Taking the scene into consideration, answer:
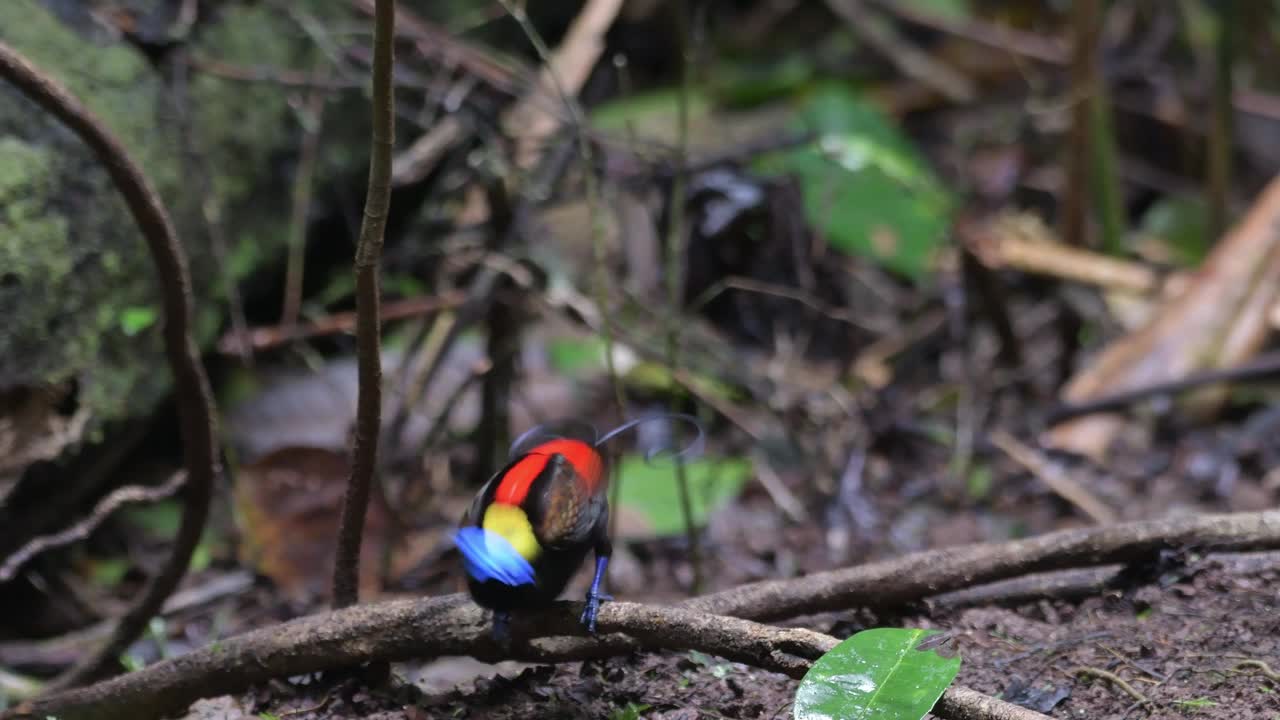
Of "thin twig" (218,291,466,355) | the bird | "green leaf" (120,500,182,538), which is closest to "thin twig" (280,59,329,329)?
"thin twig" (218,291,466,355)

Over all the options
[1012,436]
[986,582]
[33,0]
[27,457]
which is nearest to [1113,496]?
[1012,436]

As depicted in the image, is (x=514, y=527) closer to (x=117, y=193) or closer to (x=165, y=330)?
(x=165, y=330)

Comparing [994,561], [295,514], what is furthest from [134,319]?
[994,561]

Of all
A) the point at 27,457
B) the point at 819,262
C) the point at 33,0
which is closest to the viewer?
the point at 27,457

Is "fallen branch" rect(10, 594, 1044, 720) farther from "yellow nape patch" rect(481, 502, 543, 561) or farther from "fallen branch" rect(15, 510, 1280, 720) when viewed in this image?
"yellow nape patch" rect(481, 502, 543, 561)

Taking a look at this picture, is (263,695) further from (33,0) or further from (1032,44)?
(1032,44)

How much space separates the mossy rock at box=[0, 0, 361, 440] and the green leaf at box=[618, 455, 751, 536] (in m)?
1.54

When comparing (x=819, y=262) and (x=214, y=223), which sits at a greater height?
(x=214, y=223)

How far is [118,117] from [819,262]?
8.09 ft

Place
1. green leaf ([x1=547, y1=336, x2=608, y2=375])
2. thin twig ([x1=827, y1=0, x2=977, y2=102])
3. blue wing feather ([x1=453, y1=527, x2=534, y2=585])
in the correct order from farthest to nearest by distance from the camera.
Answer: thin twig ([x1=827, y1=0, x2=977, y2=102]) < green leaf ([x1=547, y1=336, x2=608, y2=375]) < blue wing feather ([x1=453, y1=527, x2=534, y2=585])

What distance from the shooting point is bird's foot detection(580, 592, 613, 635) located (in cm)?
191

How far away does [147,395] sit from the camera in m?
3.59

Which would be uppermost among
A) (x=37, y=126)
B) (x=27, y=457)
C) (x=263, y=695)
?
(x=37, y=126)

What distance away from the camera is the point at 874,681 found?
1737mm
